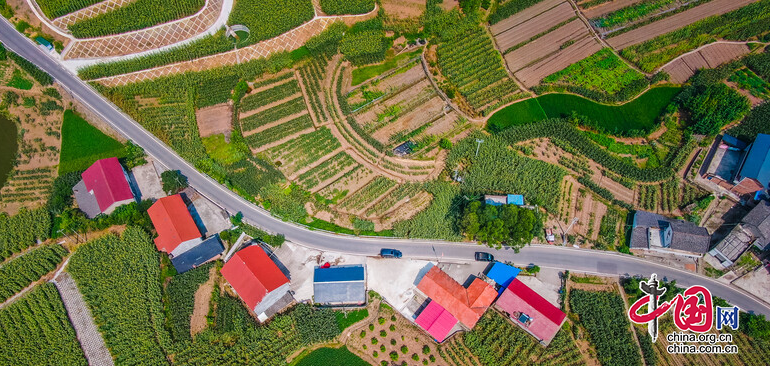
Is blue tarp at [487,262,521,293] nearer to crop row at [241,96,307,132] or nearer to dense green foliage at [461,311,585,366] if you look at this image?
dense green foliage at [461,311,585,366]

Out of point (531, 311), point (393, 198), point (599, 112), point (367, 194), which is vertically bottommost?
point (531, 311)

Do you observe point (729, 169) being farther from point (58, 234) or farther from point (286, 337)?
point (58, 234)

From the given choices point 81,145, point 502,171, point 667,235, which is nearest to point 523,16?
point 502,171

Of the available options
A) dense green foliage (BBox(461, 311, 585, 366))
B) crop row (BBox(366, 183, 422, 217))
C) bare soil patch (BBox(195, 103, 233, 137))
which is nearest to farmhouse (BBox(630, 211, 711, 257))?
dense green foliage (BBox(461, 311, 585, 366))

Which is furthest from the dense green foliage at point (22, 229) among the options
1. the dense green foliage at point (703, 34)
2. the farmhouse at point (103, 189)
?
the dense green foliage at point (703, 34)

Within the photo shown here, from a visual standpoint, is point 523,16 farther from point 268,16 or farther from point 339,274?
point 339,274

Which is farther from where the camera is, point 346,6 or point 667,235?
point 346,6

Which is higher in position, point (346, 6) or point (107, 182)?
point (346, 6)

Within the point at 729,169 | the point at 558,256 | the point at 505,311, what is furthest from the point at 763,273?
the point at 505,311
